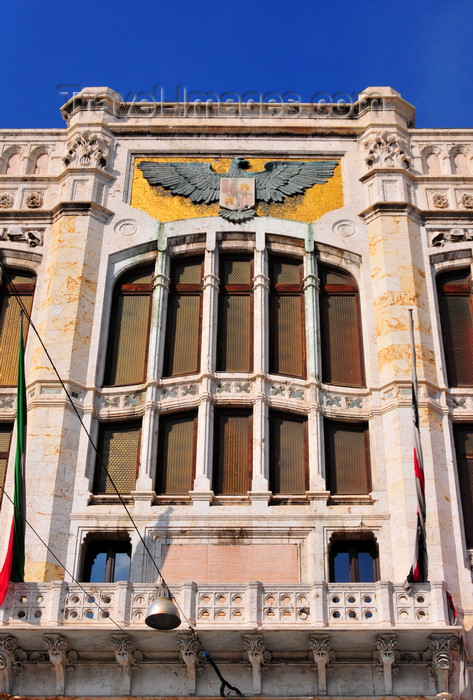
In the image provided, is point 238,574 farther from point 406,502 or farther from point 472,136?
point 472,136

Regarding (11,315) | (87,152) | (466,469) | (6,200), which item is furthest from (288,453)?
(6,200)

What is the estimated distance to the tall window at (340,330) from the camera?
1255 inches

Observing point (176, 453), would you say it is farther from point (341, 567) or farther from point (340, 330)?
point (340, 330)

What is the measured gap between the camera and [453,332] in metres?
32.9

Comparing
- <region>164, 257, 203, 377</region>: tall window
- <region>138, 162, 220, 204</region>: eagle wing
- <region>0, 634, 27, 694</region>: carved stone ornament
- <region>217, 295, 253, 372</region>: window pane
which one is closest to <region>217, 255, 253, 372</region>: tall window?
<region>217, 295, 253, 372</region>: window pane

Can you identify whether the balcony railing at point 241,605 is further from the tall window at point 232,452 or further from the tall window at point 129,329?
the tall window at point 129,329

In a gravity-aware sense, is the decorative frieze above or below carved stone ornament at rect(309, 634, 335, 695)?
above

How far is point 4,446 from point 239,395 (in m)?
6.31

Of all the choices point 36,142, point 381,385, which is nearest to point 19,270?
point 36,142

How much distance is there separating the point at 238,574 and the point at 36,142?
16961mm

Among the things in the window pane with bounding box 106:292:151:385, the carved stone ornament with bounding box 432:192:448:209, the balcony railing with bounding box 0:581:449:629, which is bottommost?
the balcony railing with bounding box 0:581:449:629

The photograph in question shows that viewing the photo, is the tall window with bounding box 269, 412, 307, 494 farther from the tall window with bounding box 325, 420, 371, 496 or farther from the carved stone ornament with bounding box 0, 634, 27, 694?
the carved stone ornament with bounding box 0, 634, 27, 694

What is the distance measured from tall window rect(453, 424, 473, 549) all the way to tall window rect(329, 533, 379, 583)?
7.74 ft

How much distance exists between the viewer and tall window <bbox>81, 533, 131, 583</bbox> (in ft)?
92.2
